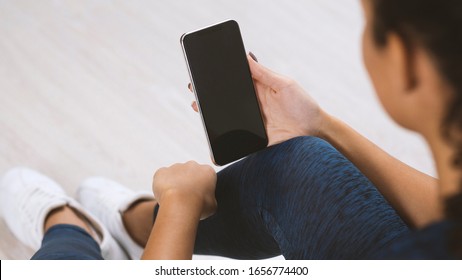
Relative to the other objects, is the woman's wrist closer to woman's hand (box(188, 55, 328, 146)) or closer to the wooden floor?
woman's hand (box(188, 55, 328, 146))

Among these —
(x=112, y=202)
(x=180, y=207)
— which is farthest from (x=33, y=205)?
(x=180, y=207)

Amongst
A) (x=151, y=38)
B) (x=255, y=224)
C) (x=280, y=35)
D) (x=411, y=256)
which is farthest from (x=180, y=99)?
(x=411, y=256)

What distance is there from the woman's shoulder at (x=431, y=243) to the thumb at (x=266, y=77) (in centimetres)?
32

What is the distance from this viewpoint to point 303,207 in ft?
2.02

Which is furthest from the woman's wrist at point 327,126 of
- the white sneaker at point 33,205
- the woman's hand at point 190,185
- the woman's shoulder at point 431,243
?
the white sneaker at point 33,205

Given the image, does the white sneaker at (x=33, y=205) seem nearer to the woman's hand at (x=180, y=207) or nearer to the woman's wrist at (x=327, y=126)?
the woman's hand at (x=180, y=207)

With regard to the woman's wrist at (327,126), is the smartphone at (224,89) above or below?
above

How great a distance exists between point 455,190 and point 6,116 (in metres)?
0.88

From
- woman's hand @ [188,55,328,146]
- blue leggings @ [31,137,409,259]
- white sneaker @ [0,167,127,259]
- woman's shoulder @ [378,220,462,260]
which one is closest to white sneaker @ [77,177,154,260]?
white sneaker @ [0,167,127,259]

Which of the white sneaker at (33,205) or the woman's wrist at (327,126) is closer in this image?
the woman's wrist at (327,126)

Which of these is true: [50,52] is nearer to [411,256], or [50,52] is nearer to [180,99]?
[180,99]

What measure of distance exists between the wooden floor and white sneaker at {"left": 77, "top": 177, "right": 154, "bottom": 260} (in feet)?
0.13

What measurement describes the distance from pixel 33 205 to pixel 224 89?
17.8 inches

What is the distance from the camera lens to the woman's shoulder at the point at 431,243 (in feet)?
1.30
